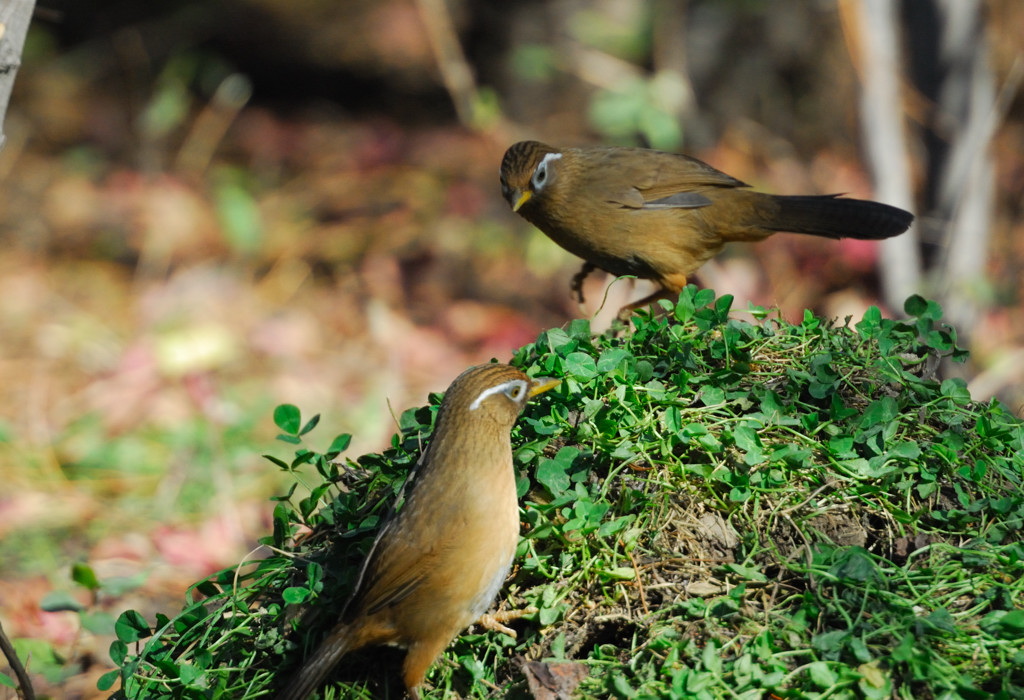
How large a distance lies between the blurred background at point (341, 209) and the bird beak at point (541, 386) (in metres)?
2.33

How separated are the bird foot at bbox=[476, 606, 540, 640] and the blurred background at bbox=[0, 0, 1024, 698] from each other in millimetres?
2174

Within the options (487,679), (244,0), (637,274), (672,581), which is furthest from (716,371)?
(244,0)

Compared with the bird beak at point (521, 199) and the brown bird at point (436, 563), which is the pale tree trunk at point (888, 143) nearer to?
the bird beak at point (521, 199)

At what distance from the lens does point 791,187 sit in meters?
9.53

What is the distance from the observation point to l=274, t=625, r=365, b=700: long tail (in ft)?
8.57

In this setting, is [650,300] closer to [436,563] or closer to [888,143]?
[436,563]

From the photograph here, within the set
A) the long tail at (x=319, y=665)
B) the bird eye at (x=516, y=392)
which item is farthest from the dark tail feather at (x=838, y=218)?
the long tail at (x=319, y=665)

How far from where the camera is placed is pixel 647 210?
15.1 feet

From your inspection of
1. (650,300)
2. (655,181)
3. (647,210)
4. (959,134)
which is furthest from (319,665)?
(959,134)

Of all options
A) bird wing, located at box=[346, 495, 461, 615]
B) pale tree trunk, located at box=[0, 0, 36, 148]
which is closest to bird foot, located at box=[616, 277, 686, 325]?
bird wing, located at box=[346, 495, 461, 615]

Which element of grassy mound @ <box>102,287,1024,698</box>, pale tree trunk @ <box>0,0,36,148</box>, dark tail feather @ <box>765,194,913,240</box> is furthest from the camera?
dark tail feather @ <box>765,194,913,240</box>

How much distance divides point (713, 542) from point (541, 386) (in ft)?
2.33

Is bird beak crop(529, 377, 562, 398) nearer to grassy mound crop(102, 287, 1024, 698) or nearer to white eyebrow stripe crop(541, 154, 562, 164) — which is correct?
grassy mound crop(102, 287, 1024, 698)

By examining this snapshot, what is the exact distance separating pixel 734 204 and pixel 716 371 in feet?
5.74
